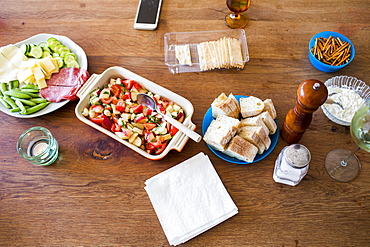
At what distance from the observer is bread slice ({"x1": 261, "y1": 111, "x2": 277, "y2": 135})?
3.84 ft

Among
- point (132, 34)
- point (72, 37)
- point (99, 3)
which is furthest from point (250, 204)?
point (99, 3)

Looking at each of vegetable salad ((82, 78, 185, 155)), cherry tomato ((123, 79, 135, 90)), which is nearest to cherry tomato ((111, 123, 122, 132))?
vegetable salad ((82, 78, 185, 155))

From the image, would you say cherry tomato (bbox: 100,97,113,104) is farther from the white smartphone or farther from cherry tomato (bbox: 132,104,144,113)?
the white smartphone

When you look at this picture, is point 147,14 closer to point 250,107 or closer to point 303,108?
point 250,107

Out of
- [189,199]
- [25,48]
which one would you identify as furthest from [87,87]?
[189,199]

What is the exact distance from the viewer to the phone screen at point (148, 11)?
1.59 metres

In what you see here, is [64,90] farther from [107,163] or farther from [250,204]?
[250,204]

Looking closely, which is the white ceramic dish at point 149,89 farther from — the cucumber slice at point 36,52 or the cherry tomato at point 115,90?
the cucumber slice at point 36,52

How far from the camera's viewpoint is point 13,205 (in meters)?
1.17

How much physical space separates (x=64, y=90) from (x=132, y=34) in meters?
0.49

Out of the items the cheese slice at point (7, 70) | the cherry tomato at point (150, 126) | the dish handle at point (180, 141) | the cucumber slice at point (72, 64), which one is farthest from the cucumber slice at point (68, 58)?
the dish handle at point (180, 141)

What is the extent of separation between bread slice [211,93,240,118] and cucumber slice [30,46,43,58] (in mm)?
935

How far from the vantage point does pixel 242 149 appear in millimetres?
1117

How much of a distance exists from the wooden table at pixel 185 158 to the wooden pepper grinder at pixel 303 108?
0.11 m
